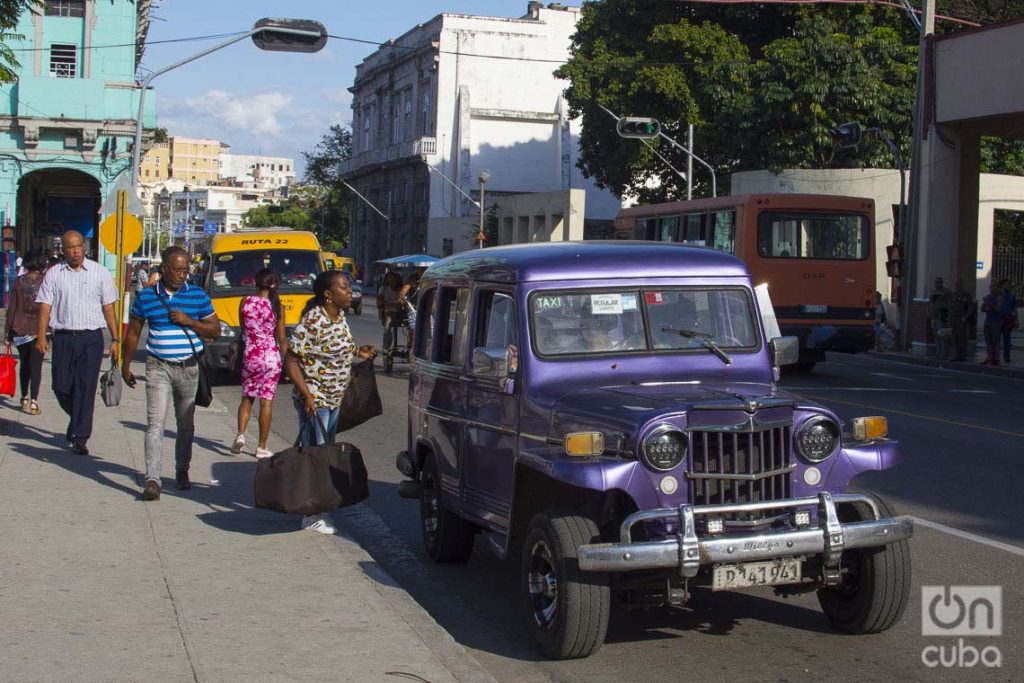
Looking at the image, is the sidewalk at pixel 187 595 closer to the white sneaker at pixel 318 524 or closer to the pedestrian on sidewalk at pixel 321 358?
the white sneaker at pixel 318 524

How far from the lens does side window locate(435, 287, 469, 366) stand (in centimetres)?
774

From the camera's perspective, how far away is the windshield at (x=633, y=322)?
22.8 ft

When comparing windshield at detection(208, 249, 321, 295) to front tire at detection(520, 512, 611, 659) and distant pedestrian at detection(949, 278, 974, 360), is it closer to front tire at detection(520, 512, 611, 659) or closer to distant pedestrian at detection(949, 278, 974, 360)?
front tire at detection(520, 512, 611, 659)

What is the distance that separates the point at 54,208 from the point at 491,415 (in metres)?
54.6

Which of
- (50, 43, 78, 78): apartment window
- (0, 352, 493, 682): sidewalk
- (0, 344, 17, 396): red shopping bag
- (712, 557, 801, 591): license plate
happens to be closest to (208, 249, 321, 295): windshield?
(0, 344, 17, 396): red shopping bag

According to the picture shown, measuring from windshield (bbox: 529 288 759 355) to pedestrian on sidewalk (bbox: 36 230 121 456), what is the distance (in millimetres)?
5419

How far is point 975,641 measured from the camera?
6402 mm

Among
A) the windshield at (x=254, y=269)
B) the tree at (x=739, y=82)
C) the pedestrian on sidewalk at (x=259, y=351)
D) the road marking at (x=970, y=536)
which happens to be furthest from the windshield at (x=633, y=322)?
the tree at (x=739, y=82)

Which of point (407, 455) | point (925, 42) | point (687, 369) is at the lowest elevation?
point (407, 455)

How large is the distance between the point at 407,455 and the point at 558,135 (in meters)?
70.6

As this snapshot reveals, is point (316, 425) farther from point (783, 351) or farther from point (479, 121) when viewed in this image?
point (479, 121)

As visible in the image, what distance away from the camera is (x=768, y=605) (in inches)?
281

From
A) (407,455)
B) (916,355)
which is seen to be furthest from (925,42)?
(407,455)

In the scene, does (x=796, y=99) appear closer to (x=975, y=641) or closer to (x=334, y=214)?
(x=975, y=641)
